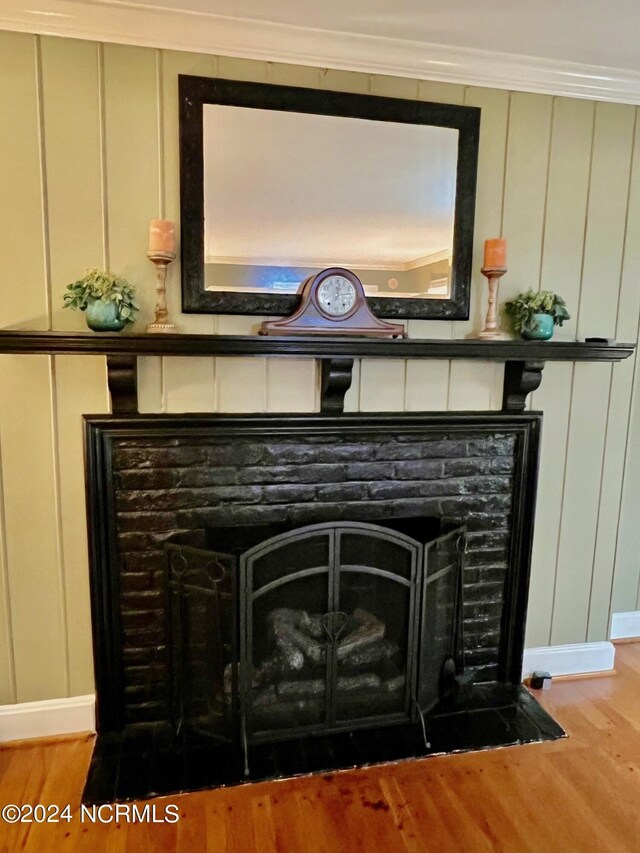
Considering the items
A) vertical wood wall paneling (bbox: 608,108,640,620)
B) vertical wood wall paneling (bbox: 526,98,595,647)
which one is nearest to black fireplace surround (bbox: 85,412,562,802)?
vertical wood wall paneling (bbox: 526,98,595,647)

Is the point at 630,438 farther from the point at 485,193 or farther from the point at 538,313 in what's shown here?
the point at 485,193

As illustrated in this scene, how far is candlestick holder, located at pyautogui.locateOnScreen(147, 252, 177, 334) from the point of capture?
5.91ft

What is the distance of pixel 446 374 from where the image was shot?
216 cm

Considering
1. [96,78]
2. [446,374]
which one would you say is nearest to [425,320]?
[446,374]

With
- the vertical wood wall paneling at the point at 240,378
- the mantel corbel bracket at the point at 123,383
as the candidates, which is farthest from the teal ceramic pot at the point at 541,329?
the mantel corbel bracket at the point at 123,383

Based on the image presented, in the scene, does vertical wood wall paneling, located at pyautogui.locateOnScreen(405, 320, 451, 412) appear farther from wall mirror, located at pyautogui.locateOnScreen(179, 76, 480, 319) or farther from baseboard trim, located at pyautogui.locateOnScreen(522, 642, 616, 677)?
baseboard trim, located at pyautogui.locateOnScreen(522, 642, 616, 677)

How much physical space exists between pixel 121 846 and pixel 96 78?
2223mm

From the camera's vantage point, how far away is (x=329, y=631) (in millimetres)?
1983

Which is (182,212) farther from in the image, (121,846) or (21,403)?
(121,846)

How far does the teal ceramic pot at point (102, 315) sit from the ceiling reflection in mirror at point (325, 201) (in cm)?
32

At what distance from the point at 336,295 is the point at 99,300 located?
719mm

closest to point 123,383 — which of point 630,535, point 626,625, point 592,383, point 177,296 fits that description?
point 177,296

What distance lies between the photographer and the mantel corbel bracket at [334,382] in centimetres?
192

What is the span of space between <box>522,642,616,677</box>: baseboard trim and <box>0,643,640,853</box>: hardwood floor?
13.9 inches
